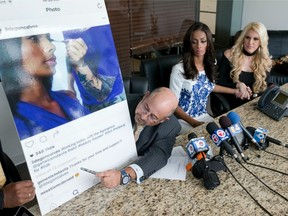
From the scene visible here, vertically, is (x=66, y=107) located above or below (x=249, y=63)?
above

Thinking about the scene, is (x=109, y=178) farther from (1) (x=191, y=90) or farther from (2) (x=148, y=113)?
(1) (x=191, y=90)

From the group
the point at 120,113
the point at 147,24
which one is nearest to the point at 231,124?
the point at 120,113

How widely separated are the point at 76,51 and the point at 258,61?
191cm

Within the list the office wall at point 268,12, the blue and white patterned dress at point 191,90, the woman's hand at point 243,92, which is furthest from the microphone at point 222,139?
the office wall at point 268,12

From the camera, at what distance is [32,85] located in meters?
0.96

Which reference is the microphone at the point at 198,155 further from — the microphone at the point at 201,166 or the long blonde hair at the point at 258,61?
the long blonde hair at the point at 258,61

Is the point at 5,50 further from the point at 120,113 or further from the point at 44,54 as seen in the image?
the point at 120,113

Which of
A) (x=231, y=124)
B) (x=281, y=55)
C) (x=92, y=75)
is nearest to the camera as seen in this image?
(x=92, y=75)

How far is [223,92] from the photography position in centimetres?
242

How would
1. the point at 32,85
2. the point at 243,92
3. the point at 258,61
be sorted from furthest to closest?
the point at 258,61
the point at 243,92
the point at 32,85

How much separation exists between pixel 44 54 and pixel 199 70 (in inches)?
58.3

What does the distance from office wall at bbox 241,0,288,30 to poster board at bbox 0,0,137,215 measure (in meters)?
3.84

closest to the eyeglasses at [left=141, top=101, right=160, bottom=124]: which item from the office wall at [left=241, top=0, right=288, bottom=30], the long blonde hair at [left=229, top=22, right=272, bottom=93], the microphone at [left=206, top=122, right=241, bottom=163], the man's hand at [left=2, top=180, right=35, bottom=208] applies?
the microphone at [left=206, top=122, right=241, bottom=163]

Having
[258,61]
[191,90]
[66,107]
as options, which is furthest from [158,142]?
[258,61]
